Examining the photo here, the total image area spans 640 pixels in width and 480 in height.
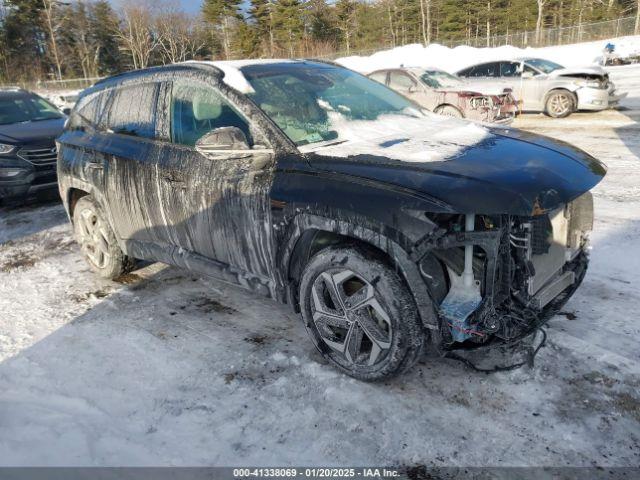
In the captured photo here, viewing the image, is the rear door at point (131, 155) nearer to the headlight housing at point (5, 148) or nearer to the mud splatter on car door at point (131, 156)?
the mud splatter on car door at point (131, 156)

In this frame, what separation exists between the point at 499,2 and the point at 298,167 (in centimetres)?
6776

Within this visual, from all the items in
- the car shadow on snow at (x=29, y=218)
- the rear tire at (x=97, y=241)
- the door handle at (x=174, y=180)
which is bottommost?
the car shadow on snow at (x=29, y=218)

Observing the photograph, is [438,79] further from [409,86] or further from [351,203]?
[351,203]

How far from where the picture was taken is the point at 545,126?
40.1ft

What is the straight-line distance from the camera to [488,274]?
2.58 metres

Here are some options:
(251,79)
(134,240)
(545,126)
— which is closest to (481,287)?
(251,79)

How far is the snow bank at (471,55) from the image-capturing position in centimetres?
3272

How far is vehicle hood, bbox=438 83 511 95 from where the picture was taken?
12.1 meters

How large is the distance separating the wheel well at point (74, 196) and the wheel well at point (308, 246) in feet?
9.53

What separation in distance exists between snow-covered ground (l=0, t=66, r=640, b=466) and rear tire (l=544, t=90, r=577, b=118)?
33.8ft

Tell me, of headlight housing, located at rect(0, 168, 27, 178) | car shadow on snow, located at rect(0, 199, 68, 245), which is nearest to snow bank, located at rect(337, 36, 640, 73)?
car shadow on snow, located at rect(0, 199, 68, 245)

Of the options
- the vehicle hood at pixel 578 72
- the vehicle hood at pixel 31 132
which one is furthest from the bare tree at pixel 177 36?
the vehicle hood at pixel 31 132

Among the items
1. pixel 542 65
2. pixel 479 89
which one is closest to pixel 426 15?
pixel 542 65

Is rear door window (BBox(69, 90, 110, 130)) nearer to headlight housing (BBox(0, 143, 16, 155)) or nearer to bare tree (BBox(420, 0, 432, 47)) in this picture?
headlight housing (BBox(0, 143, 16, 155))
